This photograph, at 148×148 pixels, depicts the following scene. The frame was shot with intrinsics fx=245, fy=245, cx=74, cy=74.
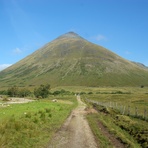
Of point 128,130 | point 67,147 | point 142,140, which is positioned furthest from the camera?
point 128,130

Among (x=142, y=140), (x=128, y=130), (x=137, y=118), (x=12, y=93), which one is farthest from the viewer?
(x=12, y=93)

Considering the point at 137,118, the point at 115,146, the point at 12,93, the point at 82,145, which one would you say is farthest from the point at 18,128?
the point at 12,93

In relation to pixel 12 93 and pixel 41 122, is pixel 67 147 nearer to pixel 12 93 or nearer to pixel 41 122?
pixel 41 122

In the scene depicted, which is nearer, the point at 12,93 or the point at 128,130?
the point at 128,130

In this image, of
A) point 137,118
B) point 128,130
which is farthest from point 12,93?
point 128,130

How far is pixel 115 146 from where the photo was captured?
1930 centimetres

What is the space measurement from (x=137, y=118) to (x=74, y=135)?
64.6ft

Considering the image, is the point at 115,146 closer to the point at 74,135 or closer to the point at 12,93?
the point at 74,135

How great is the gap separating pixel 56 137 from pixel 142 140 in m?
7.72

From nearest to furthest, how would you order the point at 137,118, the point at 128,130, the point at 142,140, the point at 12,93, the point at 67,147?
the point at 67,147, the point at 142,140, the point at 128,130, the point at 137,118, the point at 12,93

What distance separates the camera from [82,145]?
1898 cm

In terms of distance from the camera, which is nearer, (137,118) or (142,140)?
(142,140)

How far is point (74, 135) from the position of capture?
75.9 feet

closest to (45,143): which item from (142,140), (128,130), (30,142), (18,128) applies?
(30,142)
